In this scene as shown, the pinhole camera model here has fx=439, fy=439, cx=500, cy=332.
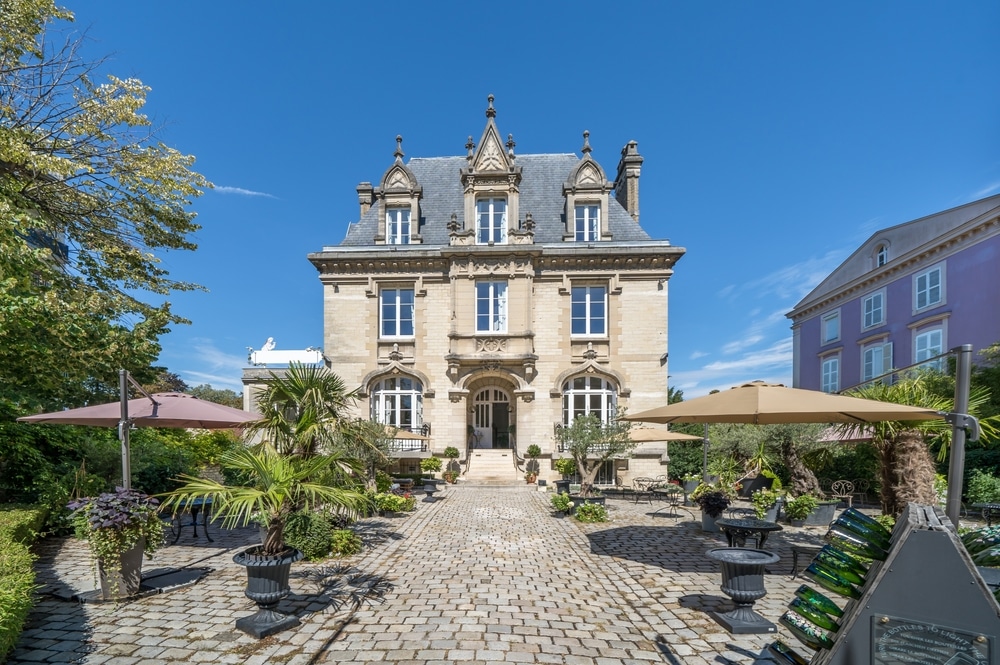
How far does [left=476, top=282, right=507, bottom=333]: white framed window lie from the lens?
19438mm


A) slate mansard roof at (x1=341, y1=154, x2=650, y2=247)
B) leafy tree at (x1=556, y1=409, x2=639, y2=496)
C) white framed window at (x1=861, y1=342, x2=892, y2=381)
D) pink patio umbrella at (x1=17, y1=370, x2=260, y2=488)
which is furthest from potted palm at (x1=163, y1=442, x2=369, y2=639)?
white framed window at (x1=861, y1=342, x2=892, y2=381)

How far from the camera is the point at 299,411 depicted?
21.2 ft

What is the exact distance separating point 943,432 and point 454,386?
15.2m

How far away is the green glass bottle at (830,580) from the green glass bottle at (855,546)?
183 millimetres

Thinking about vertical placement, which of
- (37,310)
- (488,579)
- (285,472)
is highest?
(37,310)

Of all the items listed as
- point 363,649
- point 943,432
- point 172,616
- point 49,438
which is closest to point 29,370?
point 49,438

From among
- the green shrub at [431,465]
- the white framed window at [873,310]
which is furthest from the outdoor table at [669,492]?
the white framed window at [873,310]

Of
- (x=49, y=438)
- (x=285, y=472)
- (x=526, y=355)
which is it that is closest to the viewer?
(x=285, y=472)

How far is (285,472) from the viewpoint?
4758 millimetres

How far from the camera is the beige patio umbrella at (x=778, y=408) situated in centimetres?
579

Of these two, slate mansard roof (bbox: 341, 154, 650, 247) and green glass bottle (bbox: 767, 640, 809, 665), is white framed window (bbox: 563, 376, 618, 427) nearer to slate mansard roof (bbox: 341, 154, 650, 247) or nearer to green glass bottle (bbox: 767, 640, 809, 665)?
slate mansard roof (bbox: 341, 154, 650, 247)

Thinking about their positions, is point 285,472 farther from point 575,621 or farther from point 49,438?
point 49,438

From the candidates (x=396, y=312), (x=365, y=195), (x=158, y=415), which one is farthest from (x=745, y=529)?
(x=365, y=195)

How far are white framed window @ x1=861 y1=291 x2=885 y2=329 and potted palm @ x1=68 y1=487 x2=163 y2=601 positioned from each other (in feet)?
99.2
